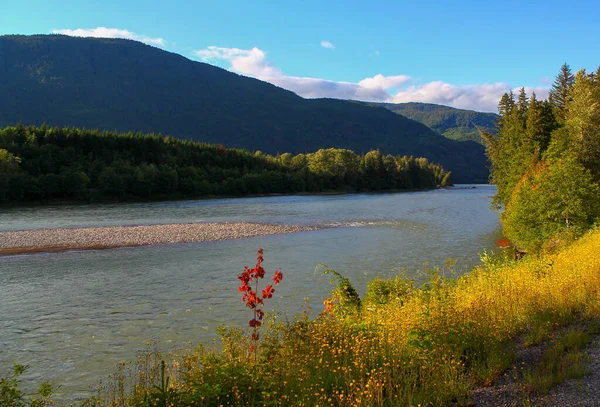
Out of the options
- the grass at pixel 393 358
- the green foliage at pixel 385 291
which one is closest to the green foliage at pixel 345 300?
the green foliage at pixel 385 291

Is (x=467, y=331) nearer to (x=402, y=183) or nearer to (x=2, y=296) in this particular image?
(x=2, y=296)

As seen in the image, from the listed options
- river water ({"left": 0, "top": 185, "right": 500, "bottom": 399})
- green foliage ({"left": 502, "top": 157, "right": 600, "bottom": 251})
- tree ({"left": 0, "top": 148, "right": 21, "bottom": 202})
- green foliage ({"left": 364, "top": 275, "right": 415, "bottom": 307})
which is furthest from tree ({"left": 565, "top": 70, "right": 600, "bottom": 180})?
tree ({"left": 0, "top": 148, "right": 21, "bottom": 202})

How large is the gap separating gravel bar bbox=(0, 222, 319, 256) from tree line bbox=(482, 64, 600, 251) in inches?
831

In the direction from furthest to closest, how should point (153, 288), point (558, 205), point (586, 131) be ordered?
point (586, 131), point (558, 205), point (153, 288)

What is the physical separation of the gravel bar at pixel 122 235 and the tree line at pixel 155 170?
5044cm

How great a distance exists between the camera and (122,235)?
3959cm

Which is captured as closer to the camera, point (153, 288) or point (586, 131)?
point (153, 288)

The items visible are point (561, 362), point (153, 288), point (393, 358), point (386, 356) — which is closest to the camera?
point (561, 362)

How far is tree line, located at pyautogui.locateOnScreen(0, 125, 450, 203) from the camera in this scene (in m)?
91.2

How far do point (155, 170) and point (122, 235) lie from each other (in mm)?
74116

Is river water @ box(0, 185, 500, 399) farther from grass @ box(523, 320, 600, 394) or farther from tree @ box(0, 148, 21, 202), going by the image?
tree @ box(0, 148, 21, 202)

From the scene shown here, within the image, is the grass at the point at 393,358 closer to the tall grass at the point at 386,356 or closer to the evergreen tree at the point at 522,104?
the tall grass at the point at 386,356

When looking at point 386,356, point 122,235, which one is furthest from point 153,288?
point 122,235

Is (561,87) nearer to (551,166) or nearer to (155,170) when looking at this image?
(551,166)
